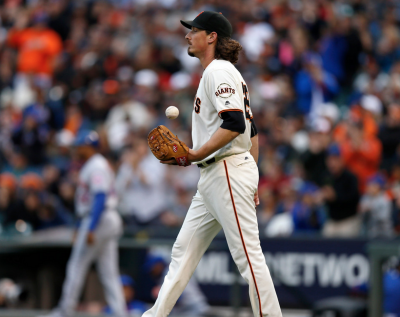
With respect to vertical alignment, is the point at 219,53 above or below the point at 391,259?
above

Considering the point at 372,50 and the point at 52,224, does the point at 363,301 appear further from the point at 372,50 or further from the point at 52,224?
the point at 372,50

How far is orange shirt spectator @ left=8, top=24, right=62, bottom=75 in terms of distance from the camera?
541 inches

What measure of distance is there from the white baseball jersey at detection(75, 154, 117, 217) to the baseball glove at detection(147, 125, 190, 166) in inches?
141

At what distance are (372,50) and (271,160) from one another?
2986mm

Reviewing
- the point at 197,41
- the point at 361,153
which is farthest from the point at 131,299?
the point at 197,41

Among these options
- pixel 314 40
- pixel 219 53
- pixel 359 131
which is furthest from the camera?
pixel 314 40

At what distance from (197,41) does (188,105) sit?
6.96 metres

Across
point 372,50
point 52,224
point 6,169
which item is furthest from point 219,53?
point 6,169

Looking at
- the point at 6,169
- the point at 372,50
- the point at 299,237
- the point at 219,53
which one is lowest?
the point at 299,237

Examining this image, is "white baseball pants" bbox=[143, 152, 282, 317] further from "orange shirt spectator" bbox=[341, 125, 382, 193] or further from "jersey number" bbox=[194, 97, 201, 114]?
"orange shirt spectator" bbox=[341, 125, 382, 193]

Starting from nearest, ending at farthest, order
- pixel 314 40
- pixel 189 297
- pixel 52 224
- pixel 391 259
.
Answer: pixel 391 259
pixel 189 297
pixel 52 224
pixel 314 40

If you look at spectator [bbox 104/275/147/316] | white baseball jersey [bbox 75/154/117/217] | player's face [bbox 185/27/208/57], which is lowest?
spectator [bbox 104/275/147/316]

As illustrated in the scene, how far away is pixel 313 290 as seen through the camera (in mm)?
8094

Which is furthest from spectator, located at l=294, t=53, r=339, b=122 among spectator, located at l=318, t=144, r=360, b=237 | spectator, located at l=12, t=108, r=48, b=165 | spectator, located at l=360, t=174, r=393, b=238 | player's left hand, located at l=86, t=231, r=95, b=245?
spectator, located at l=12, t=108, r=48, b=165
